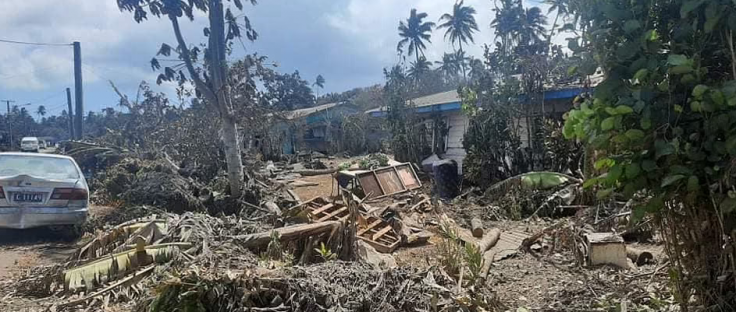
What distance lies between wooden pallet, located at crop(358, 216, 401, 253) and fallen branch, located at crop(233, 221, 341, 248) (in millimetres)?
1850

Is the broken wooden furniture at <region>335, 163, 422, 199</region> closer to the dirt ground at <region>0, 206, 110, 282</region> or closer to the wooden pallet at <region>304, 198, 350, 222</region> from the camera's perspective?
the wooden pallet at <region>304, 198, 350, 222</region>

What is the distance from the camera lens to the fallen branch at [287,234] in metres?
5.98

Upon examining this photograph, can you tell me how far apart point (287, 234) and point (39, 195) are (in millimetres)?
4871

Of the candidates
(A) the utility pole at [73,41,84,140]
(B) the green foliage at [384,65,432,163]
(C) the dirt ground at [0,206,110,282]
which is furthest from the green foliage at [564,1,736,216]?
(A) the utility pole at [73,41,84,140]

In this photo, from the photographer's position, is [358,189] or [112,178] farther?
[112,178]

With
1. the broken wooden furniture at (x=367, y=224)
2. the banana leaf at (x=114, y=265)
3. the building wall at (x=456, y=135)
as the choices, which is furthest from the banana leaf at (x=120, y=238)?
the building wall at (x=456, y=135)

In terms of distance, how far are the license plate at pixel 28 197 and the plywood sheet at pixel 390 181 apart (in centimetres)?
746

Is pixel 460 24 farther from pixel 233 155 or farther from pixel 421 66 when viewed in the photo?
pixel 233 155

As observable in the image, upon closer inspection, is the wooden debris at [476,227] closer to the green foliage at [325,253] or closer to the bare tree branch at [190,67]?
the green foliage at [325,253]

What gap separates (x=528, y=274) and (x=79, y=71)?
23774mm

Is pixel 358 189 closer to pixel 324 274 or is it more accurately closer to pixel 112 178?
pixel 112 178

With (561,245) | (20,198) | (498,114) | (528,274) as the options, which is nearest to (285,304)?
(528,274)

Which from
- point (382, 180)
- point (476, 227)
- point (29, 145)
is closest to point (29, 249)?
point (476, 227)

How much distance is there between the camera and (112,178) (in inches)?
552
